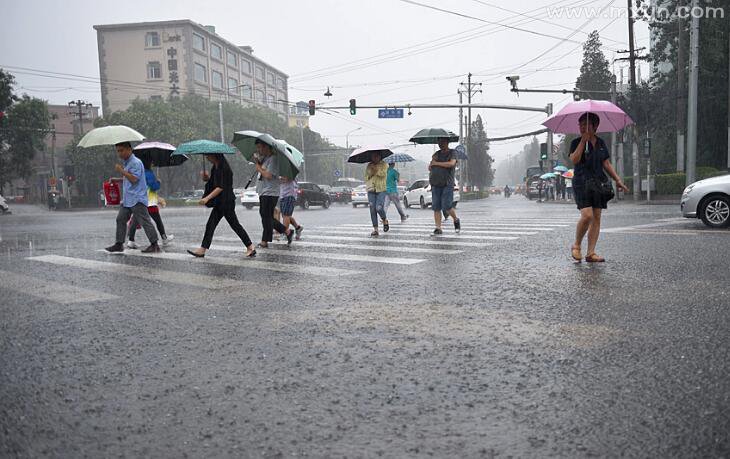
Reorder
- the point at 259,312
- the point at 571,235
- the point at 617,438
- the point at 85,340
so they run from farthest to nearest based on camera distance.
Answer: the point at 571,235
the point at 259,312
the point at 85,340
the point at 617,438

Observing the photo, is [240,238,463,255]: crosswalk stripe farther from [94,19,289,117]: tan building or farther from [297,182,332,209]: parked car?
[94,19,289,117]: tan building

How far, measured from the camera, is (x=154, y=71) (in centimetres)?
7562

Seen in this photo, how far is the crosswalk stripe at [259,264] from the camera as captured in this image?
745 cm

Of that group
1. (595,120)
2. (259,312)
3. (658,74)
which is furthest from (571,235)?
Result: (658,74)

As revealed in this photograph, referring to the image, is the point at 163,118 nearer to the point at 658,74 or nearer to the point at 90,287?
the point at 658,74

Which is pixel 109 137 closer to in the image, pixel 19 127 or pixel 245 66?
pixel 19 127

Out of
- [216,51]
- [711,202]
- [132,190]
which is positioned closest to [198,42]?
[216,51]

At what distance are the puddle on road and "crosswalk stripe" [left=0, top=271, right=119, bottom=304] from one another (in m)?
2.22

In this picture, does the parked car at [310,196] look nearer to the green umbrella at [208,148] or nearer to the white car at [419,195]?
the white car at [419,195]

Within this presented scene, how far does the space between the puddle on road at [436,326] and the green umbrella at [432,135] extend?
24.7 ft

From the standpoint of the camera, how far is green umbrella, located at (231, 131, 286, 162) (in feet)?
31.7

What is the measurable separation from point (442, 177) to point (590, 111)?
4.38 meters

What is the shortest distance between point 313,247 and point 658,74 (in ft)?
111

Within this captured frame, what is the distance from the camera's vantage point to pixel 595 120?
7.74 m
